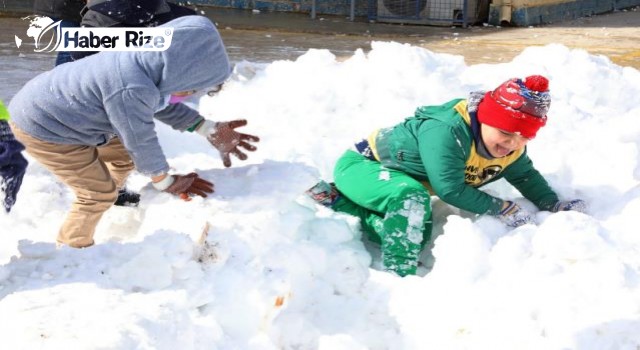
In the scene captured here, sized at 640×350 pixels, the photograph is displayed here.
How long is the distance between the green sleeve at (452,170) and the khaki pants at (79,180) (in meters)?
1.22

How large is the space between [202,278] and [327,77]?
249 centimetres

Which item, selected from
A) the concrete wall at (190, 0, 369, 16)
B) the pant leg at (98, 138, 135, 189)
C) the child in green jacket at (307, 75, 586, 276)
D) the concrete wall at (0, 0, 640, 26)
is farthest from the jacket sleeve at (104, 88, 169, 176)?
the concrete wall at (190, 0, 369, 16)

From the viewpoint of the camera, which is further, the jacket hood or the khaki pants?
the khaki pants

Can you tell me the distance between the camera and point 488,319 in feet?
7.48

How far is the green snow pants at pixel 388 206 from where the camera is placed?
276 centimetres

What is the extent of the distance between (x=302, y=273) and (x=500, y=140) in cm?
92

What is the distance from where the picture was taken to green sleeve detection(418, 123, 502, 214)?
2.82 m

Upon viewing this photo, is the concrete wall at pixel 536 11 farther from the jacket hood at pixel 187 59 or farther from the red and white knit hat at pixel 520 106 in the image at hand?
the jacket hood at pixel 187 59

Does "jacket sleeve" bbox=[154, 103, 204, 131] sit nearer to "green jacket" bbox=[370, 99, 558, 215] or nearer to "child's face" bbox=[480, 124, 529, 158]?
"green jacket" bbox=[370, 99, 558, 215]

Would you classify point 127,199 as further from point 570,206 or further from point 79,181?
point 570,206

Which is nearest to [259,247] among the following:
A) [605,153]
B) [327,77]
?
[605,153]

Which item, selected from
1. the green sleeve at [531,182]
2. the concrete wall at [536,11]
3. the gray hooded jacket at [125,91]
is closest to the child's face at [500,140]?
the green sleeve at [531,182]

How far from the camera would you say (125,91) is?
2543 mm

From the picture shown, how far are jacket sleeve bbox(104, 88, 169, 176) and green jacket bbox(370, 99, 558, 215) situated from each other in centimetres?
97
